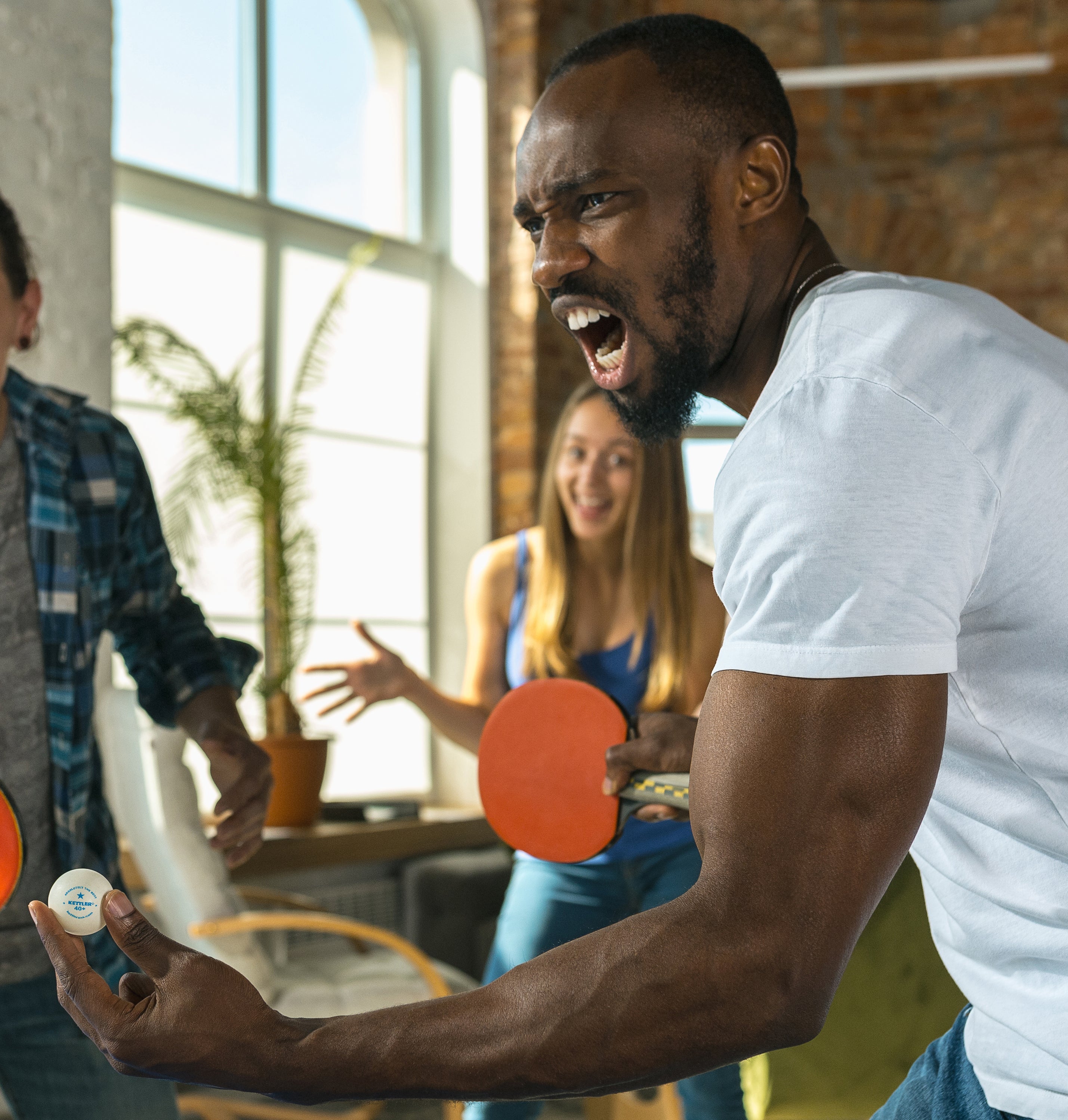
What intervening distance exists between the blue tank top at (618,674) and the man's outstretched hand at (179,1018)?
4.66 ft

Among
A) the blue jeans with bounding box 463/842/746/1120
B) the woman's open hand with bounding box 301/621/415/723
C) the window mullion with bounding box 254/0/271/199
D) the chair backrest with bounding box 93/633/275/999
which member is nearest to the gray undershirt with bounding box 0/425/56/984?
the woman's open hand with bounding box 301/621/415/723

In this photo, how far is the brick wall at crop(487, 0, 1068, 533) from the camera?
5746 millimetres

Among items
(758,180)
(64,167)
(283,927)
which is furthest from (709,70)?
(64,167)

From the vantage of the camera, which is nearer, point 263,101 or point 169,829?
point 169,829

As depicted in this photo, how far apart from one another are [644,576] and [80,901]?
1.71m

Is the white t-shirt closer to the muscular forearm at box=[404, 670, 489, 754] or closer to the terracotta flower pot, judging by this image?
the muscular forearm at box=[404, 670, 489, 754]

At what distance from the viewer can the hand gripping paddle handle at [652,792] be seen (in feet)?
4.28

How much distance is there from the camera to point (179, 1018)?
796mm

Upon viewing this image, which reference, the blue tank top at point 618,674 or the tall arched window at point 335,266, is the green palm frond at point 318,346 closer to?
the tall arched window at point 335,266

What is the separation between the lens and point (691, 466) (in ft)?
19.2

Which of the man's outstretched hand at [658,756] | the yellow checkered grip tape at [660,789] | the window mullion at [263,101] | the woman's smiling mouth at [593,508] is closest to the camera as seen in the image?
the yellow checkered grip tape at [660,789]

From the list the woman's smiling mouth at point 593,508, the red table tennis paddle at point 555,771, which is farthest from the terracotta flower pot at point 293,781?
the red table tennis paddle at point 555,771

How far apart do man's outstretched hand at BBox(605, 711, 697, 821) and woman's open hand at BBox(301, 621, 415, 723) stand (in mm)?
995

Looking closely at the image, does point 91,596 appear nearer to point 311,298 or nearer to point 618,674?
point 618,674
